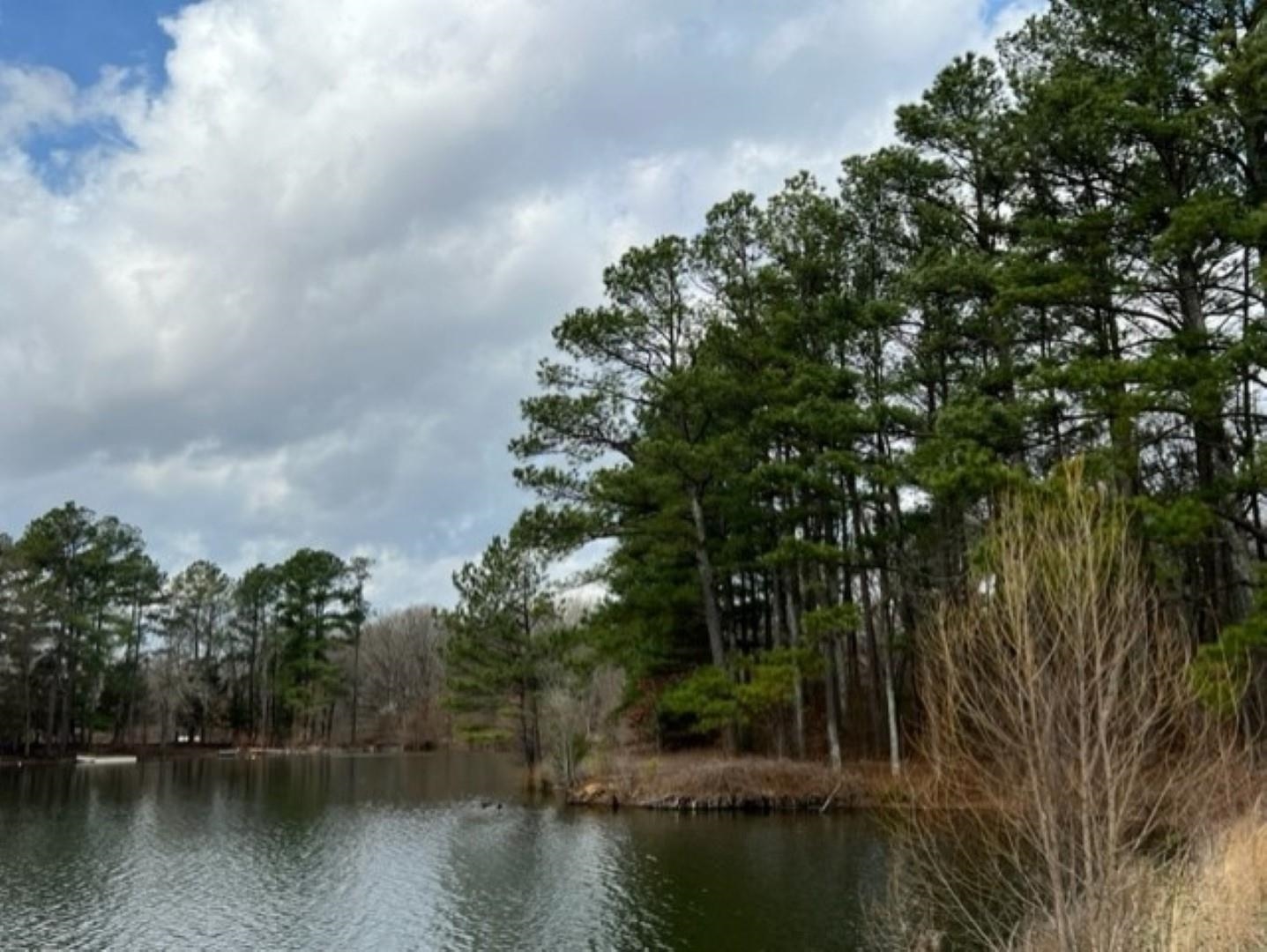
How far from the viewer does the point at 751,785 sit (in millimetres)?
25766

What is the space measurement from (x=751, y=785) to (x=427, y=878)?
980 cm

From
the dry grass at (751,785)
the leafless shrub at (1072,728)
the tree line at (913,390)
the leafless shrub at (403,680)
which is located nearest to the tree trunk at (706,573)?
the tree line at (913,390)

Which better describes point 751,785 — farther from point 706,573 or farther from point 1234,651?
point 1234,651

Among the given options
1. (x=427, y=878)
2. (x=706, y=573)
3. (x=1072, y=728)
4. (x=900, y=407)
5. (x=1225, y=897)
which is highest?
(x=900, y=407)

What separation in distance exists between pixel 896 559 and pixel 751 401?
5870 millimetres

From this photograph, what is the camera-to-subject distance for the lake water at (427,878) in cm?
1393

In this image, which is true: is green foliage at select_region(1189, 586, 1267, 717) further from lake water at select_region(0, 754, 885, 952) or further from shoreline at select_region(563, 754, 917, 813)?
shoreline at select_region(563, 754, 917, 813)

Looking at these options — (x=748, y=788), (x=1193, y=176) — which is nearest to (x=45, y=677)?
(x=748, y=788)

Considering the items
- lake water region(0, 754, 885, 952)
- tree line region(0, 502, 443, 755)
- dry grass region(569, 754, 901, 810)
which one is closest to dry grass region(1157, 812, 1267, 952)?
lake water region(0, 754, 885, 952)

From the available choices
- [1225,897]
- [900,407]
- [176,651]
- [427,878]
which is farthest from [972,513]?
[176,651]

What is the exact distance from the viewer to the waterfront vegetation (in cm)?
741

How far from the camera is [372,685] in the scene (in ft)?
266

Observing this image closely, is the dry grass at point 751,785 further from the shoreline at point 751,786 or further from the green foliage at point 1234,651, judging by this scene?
the green foliage at point 1234,651

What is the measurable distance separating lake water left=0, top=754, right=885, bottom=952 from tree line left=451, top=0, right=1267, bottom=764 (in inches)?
216
